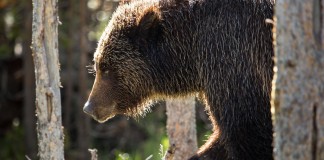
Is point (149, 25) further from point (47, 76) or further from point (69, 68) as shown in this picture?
point (69, 68)

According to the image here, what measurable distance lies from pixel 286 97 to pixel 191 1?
2120mm

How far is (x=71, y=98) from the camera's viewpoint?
14.0 meters

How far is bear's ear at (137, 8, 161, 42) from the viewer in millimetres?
5785

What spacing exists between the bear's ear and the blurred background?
5.36m

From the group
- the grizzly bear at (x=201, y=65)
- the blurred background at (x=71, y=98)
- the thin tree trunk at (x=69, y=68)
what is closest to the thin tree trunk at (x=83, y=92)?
the blurred background at (x=71, y=98)

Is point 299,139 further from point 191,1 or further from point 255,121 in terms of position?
point 191,1

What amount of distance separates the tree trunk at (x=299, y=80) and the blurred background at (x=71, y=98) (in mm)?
7272

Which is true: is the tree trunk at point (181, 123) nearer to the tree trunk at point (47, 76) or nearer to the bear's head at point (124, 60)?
the bear's head at point (124, 60)


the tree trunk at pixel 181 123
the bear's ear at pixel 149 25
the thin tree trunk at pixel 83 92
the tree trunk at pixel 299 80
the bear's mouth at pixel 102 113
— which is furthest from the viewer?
the thin tree trunk at pixel 83 92

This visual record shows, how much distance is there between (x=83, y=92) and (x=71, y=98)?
155cm

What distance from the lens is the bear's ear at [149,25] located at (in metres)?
5.79

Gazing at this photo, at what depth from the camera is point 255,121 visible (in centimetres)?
531

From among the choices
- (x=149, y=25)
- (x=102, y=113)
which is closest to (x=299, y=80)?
(x=149, y=25)

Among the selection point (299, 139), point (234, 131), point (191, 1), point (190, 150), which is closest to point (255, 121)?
point (234, 131)
